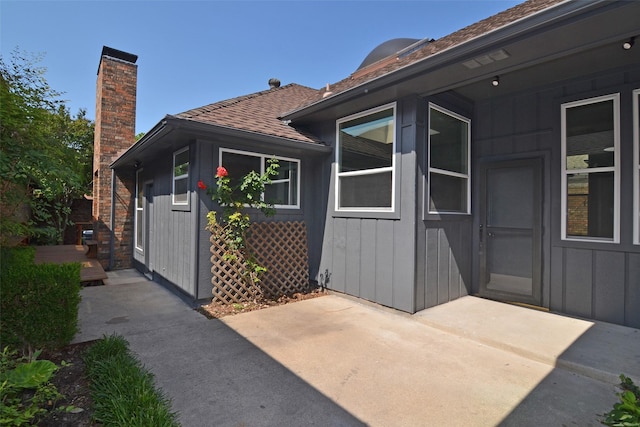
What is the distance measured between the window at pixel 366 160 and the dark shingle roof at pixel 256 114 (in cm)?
65

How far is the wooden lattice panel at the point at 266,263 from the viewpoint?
15.7ft

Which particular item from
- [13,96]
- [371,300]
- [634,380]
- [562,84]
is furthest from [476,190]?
[13,96]

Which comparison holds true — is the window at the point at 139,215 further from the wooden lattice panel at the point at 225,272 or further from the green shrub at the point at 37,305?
the green shrub at the point at 37,305

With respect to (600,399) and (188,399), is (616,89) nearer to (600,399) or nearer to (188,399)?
(600,399)

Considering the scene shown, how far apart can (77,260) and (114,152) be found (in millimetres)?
2897

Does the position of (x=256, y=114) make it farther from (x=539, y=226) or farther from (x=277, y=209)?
(x=539, y=226)

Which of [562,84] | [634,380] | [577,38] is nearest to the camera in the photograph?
[634,380]

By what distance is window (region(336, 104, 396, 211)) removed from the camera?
4.79m

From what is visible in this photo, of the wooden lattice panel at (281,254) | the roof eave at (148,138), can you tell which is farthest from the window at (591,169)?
the roof eave at (148,138)

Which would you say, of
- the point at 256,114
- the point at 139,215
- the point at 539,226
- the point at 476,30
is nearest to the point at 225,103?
the point at 256,114

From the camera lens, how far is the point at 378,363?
9.93 feet

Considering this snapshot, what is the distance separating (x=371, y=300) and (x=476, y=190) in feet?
8.54

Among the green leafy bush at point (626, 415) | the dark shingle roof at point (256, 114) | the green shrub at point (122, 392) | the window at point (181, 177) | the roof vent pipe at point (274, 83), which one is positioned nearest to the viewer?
the green leafy bush at point (626, 415)

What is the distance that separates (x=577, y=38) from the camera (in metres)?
2.95
